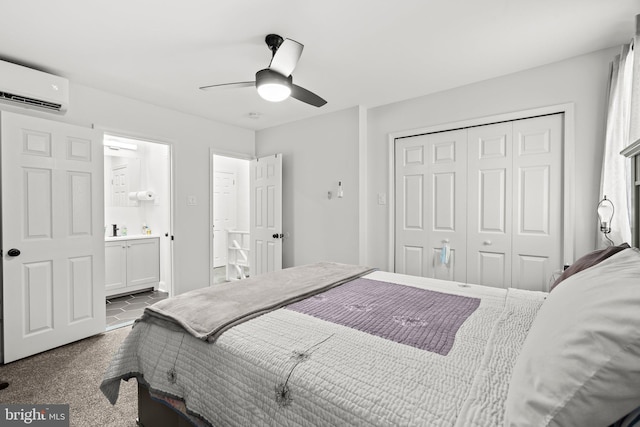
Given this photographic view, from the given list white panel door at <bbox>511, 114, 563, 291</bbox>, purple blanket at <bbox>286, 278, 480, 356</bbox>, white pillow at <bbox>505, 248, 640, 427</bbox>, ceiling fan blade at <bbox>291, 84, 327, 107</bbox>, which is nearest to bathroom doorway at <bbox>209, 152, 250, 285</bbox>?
ceiling fan blade at <bbox>291, 84, 327, 107</bbox>

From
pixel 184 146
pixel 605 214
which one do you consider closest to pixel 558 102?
pixel 605 214

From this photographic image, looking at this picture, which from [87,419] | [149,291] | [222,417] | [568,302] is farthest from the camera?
[149,291]

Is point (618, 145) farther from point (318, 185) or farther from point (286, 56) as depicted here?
point (318, 185)

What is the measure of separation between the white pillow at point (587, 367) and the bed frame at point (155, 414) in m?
1.31

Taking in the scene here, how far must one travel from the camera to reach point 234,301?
1618 mm

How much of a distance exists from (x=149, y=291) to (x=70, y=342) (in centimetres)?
185

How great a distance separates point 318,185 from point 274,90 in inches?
78.3

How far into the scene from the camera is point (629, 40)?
7.23 ft

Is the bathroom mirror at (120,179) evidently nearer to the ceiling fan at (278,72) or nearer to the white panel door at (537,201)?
the ceiling fan at (278,72)

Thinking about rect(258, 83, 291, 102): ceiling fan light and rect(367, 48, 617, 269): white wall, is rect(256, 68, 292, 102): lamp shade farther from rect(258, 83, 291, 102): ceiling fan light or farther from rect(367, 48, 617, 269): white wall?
rect(367, 48, 617, 269): white wall

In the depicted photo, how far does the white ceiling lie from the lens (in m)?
1.85

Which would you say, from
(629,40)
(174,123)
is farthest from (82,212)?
(629,40)

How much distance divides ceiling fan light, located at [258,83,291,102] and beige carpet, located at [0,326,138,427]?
2.23 m

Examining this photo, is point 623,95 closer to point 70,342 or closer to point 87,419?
point 87,419
